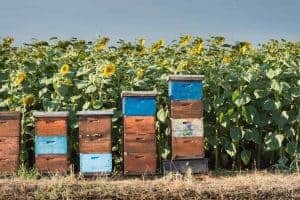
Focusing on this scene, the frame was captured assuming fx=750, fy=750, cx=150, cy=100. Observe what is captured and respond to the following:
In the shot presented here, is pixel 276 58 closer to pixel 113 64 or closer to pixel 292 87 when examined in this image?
pixel 292 87

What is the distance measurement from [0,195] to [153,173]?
1.95m

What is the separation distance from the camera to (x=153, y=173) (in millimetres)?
9023

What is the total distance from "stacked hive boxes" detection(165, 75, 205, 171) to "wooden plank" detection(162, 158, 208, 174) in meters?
0.02

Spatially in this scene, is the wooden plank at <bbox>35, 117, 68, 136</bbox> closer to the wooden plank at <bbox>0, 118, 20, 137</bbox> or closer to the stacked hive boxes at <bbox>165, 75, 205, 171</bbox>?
the wooden plank at <bbox>0, 118, 20, 137</bbox>

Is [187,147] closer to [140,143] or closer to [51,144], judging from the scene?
[140,143]

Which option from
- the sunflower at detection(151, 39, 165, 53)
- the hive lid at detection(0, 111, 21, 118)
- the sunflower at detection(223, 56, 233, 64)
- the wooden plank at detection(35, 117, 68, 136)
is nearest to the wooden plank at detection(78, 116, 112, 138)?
the wooden plank at detection(35, 117, 68, 136)

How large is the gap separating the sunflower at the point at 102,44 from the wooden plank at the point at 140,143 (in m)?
2.38

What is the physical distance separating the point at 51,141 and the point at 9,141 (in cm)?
53

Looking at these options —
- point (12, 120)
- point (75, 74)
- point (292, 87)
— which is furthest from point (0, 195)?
point (292, 87)

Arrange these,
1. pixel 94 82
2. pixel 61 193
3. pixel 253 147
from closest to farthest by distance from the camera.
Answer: pixel 61 193, pixel 94 82, pixel 253 147

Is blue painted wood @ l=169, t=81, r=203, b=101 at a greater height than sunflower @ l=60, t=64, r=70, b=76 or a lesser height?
lesser

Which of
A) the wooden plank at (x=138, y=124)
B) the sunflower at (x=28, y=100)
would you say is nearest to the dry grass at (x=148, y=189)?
the wooden plank at (x=138, y=124)

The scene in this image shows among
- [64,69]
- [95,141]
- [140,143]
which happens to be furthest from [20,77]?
[140,143]

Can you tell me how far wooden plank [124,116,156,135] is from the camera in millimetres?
8914
